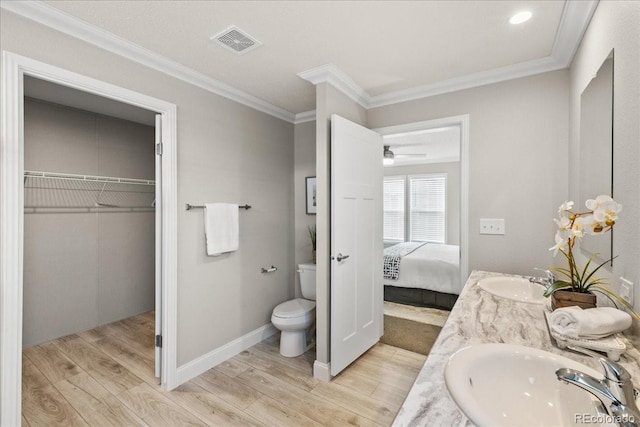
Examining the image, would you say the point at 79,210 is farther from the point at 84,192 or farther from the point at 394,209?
the point at 394,209

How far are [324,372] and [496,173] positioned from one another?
2029mm

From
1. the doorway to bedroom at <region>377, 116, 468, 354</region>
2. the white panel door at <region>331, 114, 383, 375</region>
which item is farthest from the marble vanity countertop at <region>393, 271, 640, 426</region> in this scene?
the doorway to bedroom at <region>377, 116, 468, 354</region>

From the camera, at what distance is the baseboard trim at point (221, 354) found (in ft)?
7.56

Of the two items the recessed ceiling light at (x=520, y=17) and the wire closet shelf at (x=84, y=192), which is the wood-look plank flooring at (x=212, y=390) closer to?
the wire closet shelf at (x=84, y=192)

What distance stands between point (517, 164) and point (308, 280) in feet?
6.93

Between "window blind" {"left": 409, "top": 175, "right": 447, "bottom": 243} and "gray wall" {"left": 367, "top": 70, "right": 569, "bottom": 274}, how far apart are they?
418cm

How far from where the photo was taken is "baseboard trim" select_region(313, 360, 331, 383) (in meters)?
2.31

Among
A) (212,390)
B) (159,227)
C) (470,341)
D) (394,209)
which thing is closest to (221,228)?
(159,227)

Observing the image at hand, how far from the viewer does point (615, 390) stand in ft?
1.98

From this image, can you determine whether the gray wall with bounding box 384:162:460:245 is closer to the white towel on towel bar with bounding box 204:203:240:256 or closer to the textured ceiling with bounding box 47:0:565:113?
the textured ceiling with bounding box 47:0:565:113

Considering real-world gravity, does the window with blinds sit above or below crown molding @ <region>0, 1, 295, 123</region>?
below

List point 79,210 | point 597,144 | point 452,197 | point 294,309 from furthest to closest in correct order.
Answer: point 452,197 → point 79,210 → point 294,309 → point 597,144

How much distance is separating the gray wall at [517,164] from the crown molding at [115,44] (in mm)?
1921

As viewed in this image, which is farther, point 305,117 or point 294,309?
point 305,117
